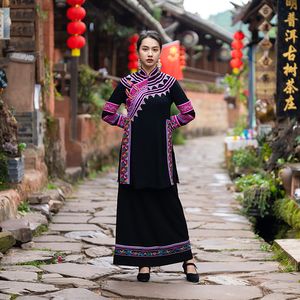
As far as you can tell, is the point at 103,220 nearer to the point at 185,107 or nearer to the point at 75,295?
the point at 185,107

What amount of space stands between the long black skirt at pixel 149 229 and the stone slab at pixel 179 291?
21 centimetres

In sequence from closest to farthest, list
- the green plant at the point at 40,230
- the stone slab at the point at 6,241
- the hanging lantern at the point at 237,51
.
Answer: the stone slab at the point at 6,241 → the green plant at the point at 40,230 → the hanging lantern at the point at 237,51

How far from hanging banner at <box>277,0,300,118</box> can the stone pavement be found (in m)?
1.76

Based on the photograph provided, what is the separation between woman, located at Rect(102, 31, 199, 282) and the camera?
6160mm

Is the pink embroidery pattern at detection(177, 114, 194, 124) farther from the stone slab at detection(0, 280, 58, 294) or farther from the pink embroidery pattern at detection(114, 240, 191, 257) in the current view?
the stone slab at detection(0, 280, 58, 294)

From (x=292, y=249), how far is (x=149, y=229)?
169 cm

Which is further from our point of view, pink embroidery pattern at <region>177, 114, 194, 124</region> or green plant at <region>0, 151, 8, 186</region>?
green plant at <region>0, 151, 8, 186</region>

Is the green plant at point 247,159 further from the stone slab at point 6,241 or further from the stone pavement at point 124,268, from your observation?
the stone slab at point 6,241

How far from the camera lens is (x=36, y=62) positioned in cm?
1136

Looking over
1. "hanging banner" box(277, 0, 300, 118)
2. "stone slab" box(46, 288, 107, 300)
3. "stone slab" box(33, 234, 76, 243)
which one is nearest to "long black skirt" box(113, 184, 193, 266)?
"stone slab" box(46, 288, 107, 300)

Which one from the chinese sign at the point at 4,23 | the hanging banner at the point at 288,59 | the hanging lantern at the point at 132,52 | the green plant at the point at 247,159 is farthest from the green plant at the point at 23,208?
the hanging lantern at the point at 132,52

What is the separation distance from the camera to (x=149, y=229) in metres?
6.20

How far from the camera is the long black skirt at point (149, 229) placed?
617 centimetres

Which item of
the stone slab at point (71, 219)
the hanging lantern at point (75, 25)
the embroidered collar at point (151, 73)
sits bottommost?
the stone slab at point (71, 219)
